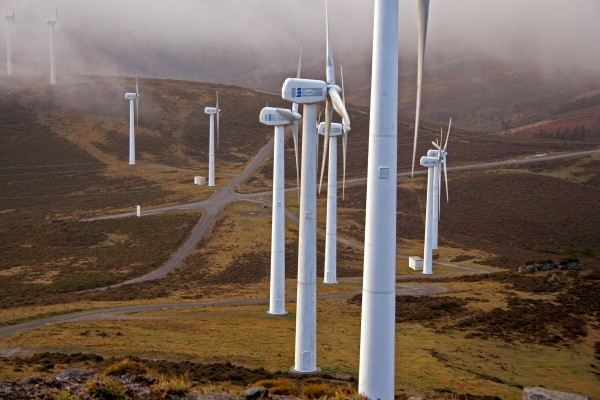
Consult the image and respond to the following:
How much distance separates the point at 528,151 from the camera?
634 feet

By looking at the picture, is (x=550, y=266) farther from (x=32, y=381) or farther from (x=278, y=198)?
(x=32, y=381)

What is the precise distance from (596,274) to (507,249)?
A: 123 feet

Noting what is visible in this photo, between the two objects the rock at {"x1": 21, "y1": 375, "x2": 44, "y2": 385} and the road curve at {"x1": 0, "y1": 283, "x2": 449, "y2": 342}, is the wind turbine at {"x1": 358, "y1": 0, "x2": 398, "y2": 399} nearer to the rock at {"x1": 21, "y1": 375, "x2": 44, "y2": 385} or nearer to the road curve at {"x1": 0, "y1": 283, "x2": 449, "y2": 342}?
the rock at {"x1": 21, "y1": 375, "x2": 44, "y2": 385}

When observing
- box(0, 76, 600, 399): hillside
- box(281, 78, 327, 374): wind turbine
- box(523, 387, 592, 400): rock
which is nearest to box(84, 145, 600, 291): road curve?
box(0, 76, 600, 399): hillside

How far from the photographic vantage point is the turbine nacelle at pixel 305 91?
36.6 metres

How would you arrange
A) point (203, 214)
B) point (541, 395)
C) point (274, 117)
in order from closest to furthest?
point (541, 395) → point (274, 117) → point (203, 214)

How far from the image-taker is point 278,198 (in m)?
53.3

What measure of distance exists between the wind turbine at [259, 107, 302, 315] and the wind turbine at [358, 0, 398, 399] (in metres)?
26.0

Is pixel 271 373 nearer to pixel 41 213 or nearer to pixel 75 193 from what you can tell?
pixel 41 213

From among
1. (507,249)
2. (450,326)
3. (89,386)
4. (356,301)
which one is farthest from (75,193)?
(89,386)

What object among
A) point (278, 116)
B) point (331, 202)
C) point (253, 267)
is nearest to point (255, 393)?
point (278, 116)

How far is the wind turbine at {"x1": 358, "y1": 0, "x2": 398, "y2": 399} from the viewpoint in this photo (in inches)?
845

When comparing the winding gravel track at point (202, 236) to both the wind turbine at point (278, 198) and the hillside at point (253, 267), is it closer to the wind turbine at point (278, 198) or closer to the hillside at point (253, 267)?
the hillside at point (253, 267)

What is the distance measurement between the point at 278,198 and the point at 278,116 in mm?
6474
